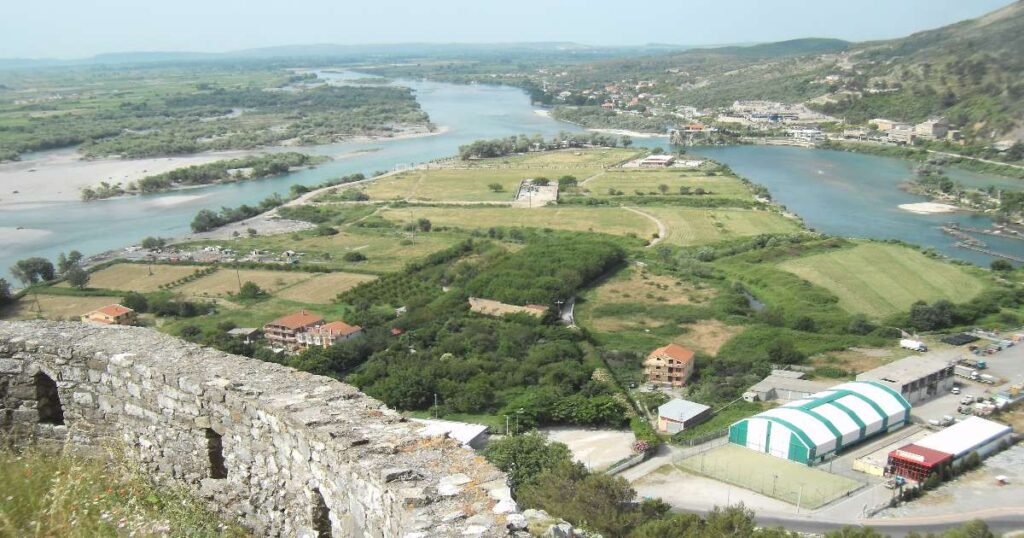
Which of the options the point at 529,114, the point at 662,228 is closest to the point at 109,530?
the point at 662,228

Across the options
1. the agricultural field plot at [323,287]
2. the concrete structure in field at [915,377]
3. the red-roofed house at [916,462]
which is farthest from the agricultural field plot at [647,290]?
the red-roofed house at [916,462]

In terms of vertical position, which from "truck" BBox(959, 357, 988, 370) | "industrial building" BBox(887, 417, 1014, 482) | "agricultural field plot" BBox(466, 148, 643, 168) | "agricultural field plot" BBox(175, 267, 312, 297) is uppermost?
"agricultural field plot" BBox(466, 148, 643, 168)

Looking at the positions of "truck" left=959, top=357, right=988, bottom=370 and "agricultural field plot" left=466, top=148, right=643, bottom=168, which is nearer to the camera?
"truck" left=959, top=357, right=988, bottom=370

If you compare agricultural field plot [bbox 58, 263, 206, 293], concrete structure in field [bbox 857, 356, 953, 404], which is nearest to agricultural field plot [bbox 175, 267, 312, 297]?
agricultural field plot [bbox 58, 263, 206, 293]

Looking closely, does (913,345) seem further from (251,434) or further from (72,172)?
(72,172)

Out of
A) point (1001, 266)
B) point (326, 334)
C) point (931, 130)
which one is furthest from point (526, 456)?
point (931, 130)

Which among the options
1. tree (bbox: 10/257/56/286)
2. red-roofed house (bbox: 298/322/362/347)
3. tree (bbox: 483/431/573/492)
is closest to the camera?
tree (bbox: 483/431/573/492)

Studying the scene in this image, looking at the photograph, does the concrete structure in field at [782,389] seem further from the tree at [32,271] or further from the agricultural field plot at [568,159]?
the agricultural field plot at [568,159]

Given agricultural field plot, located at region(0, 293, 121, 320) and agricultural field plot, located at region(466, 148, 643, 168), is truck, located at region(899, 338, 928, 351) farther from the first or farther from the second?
agricultural field plot, located at region(466, 148, 643, 168)
